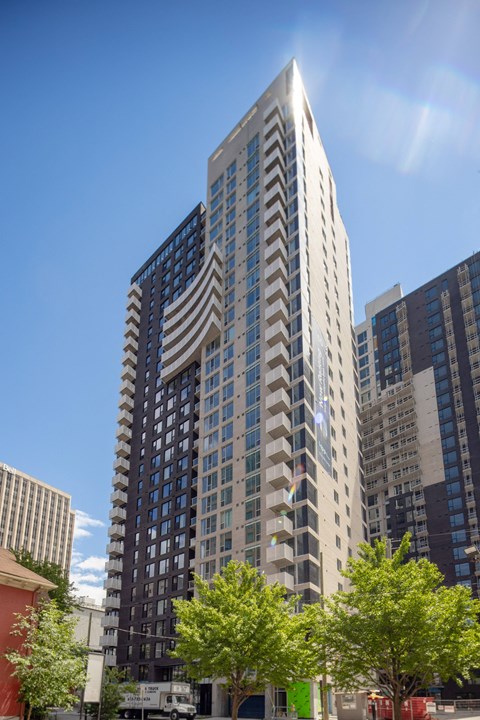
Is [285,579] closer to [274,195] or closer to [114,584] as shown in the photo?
[114,584]

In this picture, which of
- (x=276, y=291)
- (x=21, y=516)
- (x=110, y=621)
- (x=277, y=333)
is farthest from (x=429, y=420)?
(x=21, y=516)

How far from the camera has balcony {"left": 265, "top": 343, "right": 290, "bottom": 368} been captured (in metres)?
71.9

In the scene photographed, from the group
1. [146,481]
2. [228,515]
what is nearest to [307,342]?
[228,515]

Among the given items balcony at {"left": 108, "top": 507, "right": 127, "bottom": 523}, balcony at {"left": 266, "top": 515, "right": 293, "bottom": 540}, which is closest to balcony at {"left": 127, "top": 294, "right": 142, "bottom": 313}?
balcony at {"left": 108, "top": 507, "right": 127, "bottom": 523}

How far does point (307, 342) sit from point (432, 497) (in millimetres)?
47680

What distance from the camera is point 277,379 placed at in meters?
70.6

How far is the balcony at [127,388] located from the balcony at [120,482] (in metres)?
13.3

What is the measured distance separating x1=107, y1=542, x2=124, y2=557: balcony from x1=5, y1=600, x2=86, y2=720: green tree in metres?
58.3

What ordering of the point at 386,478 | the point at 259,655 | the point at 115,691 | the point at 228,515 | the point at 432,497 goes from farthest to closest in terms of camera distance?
the point at 386,478 < the point at 432,497 < the point at 228,515 < the point at 115,691 < the point at 259,655

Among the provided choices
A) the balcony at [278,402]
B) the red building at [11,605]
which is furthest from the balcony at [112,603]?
the red building at [11,605]

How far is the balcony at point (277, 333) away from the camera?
7306 centimetres

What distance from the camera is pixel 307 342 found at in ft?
244

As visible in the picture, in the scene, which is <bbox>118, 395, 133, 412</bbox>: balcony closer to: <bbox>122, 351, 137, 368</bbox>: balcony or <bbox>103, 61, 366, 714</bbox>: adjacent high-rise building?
<bbox>103, 61, 366, 714</bbox>: adjacent high-rise building

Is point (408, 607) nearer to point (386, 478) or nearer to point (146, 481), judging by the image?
point (146, 481)
